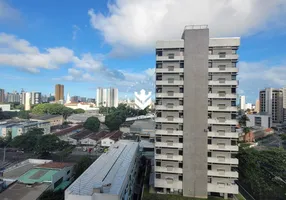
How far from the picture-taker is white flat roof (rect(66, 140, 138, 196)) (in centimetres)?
1184

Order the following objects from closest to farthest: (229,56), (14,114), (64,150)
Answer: (229,56), (64,150), (14,114)

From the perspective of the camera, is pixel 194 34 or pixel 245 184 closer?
pixel 194 34

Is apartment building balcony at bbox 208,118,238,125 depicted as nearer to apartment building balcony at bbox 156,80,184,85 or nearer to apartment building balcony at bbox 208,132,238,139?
apartment building balcony at bbox 208,132,238,139

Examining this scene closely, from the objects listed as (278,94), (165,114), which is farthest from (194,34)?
(278,94)

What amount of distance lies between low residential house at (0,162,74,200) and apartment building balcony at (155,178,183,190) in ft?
29.9

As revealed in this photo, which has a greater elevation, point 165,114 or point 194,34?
point 194,34

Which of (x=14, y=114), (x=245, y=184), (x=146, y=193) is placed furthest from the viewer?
(x=14, y=114)

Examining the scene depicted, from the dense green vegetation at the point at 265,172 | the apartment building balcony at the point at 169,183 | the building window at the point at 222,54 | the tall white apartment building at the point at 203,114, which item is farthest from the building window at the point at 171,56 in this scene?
the dense green vegetation at the point at 265,172

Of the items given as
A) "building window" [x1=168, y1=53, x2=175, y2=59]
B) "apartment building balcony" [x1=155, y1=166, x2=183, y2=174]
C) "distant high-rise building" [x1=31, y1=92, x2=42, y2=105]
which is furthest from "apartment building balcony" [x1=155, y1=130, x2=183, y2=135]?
"distant high-rise building" [x1=31, y1=92, x2=42, y2=105]

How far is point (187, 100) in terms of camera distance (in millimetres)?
14531

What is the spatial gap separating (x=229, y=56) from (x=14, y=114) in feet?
244

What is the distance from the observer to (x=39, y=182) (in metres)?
16.2

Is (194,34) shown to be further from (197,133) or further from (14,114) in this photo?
(14,114)

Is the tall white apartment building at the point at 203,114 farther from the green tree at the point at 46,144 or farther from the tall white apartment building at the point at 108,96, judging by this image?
the tall white apartment building at the point at 108,96
